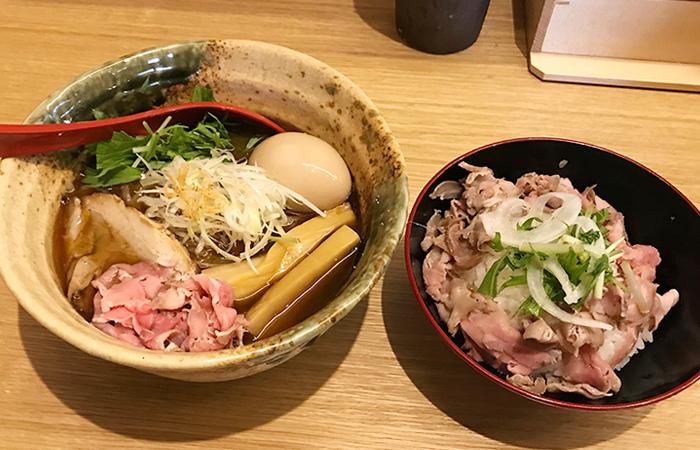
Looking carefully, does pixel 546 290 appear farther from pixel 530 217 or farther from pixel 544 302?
pixel 530 217

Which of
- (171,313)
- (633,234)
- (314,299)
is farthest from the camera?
(633,234)

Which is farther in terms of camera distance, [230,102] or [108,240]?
[230,102]

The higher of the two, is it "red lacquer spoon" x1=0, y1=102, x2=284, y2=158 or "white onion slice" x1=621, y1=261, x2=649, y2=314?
"red lacquer spoon" x1=0, y1=102, x2=284, y2=158

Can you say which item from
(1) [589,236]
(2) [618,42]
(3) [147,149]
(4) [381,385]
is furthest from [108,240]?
(2) [618,42]

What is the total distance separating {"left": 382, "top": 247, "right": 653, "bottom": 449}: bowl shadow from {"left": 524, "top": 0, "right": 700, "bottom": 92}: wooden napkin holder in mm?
968

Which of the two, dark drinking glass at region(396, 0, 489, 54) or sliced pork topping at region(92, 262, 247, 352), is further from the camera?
dark drinking glass at region(396, 0, 489, 54)

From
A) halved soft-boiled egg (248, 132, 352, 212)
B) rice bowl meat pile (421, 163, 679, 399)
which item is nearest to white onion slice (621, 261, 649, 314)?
rice bowl meat pile (421, 163, 679, 399)

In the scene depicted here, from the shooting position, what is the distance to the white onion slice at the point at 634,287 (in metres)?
0.97

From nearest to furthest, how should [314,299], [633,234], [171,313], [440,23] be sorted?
[171,313] → [314,299] → [633,234] → [440,23]

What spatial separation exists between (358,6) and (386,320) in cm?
115

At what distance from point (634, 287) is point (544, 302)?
0.19 m

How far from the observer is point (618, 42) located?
1565mm

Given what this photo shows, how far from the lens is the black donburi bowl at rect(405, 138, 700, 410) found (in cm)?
91

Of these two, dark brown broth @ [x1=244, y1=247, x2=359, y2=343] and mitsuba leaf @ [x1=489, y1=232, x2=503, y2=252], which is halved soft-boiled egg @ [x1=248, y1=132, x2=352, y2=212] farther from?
mitsuba leaf @ [x1=489, y1=232, x2=503, y2=252]
